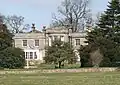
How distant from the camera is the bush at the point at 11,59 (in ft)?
166

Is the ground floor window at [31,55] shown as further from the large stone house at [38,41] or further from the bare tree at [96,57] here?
the bare tree at [96,57]

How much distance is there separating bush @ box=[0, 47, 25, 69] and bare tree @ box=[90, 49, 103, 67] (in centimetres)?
1084

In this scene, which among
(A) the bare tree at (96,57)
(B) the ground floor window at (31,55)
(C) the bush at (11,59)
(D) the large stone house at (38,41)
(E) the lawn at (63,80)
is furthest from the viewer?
(B) the ground floor window at (31,55)

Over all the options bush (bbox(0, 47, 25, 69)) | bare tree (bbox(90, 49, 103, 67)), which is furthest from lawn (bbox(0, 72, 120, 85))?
bush (bbox(0, 47, 25, 69))

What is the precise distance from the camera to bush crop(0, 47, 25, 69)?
50.6 m

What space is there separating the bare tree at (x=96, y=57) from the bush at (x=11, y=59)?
427 inches

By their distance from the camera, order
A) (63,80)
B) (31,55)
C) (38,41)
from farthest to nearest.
Result: (38,41) < (31,55) < (63,80)

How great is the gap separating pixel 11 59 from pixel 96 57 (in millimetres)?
12452

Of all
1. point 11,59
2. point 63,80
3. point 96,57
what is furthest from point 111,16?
point 63,80

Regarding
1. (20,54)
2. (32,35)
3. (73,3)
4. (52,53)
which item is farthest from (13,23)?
(52,53)

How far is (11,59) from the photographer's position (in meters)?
50.2

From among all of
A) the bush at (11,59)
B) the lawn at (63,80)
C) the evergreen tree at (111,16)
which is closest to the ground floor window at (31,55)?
the bush at (11,59)

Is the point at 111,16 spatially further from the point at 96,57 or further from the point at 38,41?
the point at 38,41

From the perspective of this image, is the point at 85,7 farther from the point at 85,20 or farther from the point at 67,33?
the point at 67,33
